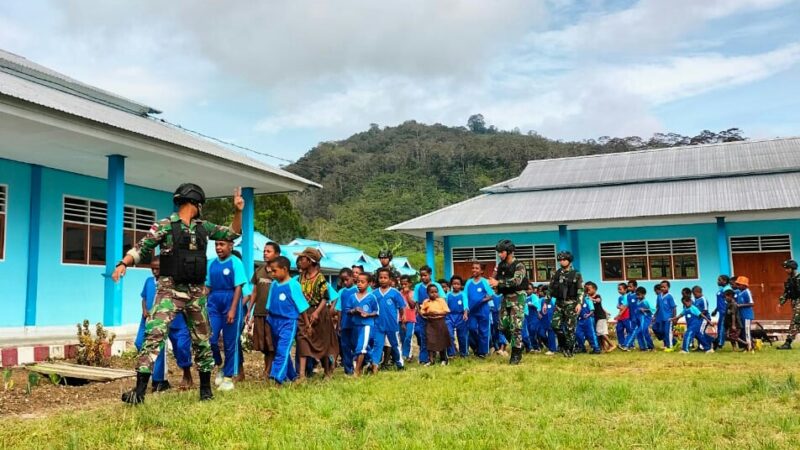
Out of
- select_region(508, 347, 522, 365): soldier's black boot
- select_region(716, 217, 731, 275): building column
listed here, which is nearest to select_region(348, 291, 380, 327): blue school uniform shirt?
select_region(508, 347, 522, 365): soldier's black boot

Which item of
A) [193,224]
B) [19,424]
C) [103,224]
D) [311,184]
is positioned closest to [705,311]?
[311,184]

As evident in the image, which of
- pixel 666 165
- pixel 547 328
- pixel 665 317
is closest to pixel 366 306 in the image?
pixel 547 328

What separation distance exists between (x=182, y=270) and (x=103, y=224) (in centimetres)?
883

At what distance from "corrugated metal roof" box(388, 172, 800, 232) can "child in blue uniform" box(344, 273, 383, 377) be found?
12.0 metres

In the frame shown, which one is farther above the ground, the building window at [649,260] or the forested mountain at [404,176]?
the forested mountain at [404,176]

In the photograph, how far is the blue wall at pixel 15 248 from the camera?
11000mm

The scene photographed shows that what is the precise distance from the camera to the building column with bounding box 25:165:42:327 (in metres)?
11.3

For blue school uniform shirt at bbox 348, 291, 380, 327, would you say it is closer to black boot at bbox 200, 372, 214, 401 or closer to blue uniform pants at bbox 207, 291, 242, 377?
blue uniform pants at bbox 207, 291, 242, 377

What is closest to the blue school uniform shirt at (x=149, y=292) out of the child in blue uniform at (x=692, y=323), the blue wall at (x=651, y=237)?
the child in blue uniform at (x=692, y=323)

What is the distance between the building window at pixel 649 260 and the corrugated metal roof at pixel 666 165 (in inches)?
89.8

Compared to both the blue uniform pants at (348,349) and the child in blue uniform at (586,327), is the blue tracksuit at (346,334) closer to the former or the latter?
the blue uniform pants at (348,349)

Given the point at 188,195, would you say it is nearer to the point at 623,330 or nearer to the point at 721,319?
the point at 623,330

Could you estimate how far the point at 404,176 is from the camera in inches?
2082

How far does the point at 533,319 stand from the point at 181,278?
7.82 metres
